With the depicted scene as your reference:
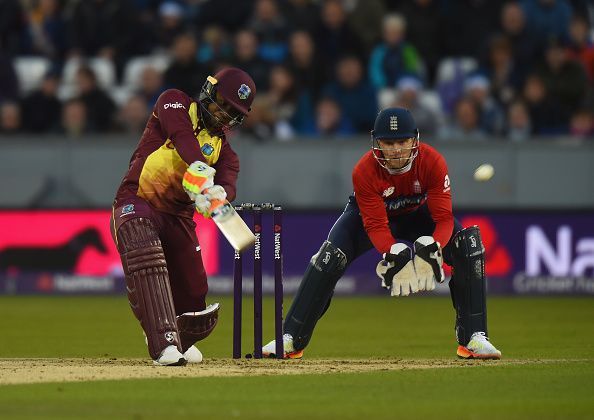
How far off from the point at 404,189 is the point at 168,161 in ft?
5.83

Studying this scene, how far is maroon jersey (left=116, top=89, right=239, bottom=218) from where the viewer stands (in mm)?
10148

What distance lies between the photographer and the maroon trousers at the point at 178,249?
10.3 m

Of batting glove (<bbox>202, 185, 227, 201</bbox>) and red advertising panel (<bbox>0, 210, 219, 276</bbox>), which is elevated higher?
batting glove (<bbox>202, 185, 227, 201</bbox>)

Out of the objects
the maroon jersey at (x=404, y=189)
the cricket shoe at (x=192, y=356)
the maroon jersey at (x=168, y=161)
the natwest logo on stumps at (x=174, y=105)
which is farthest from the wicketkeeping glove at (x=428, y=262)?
the natwest logo on stumps at (x=174, y=105)

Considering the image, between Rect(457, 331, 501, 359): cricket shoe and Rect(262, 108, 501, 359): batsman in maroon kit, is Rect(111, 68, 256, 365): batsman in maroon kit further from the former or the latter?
Rect(457, 331, 501, 359): cricket shoe

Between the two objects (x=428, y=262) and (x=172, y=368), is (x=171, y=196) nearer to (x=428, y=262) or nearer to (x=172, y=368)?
(x=172, y=368)

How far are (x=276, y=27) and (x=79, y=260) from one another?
4494mm

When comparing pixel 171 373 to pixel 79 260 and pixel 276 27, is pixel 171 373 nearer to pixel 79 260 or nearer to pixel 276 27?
pixel 79 260

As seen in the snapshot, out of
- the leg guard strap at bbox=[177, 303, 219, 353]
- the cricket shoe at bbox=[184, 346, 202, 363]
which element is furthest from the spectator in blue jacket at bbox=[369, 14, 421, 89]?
the cricket shoe at bbox=[184, 346, 202, 363]

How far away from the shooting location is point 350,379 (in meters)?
9.46

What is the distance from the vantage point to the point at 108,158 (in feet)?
61.3

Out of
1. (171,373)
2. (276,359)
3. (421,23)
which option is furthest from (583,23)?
(171,373)

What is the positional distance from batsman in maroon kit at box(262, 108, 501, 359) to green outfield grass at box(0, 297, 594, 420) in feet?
1.56

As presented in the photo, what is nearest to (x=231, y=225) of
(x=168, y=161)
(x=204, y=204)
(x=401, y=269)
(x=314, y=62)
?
(x=204, y=204)
